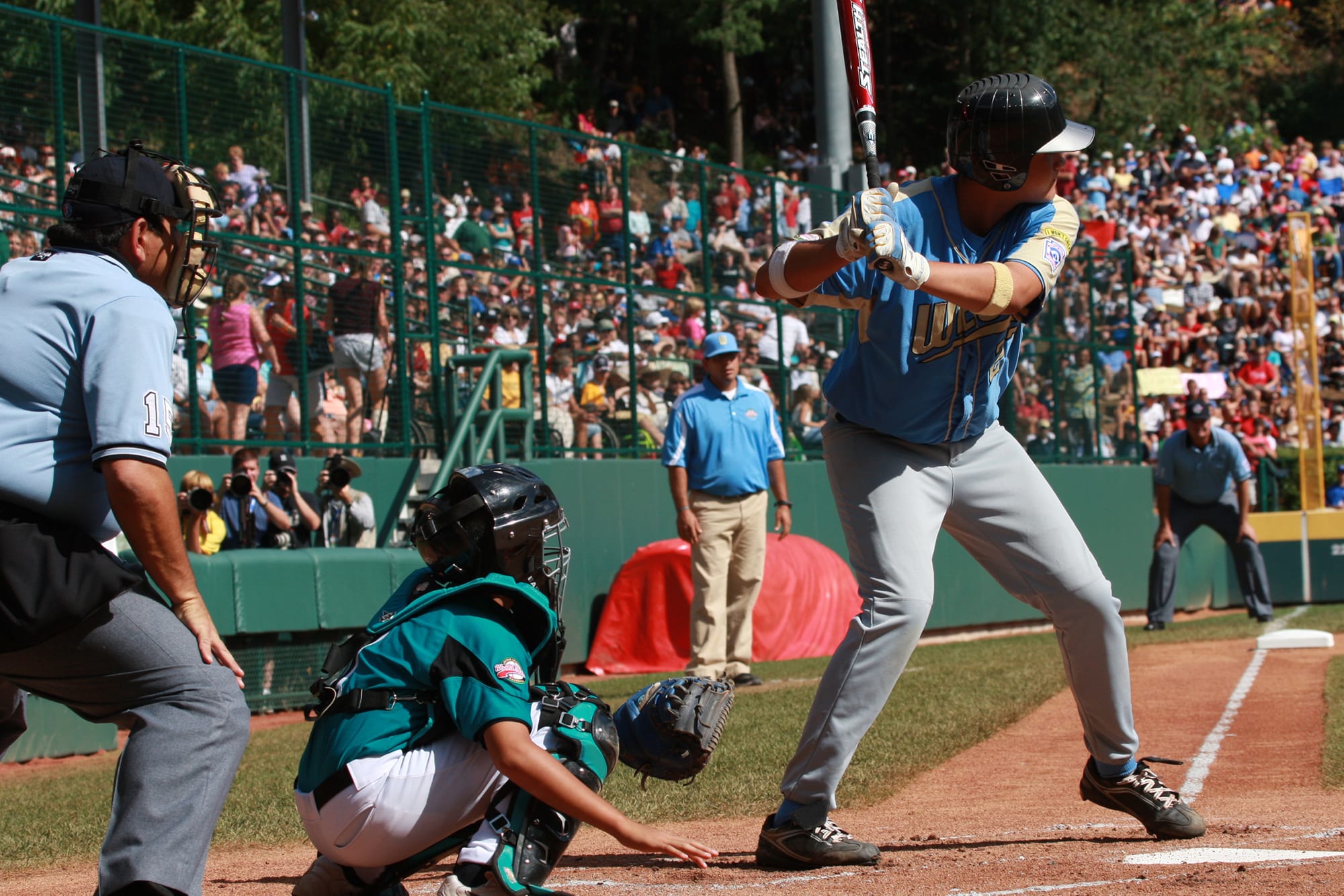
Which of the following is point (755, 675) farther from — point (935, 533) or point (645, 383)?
point (935, 533)

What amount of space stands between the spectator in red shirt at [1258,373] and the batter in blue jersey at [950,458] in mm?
22090

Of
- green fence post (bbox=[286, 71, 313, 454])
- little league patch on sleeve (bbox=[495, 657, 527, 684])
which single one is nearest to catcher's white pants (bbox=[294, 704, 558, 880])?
little league patch on sleeve (bbox=[495, 657, 527, 684])

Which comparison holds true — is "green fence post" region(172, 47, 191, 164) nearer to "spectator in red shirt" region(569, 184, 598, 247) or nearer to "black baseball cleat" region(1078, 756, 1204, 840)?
"spectator in red shirt" region(569, 184, 598, 247)

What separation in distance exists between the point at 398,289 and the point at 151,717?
356 inches

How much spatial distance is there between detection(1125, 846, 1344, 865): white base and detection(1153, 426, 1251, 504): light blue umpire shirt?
8907mm

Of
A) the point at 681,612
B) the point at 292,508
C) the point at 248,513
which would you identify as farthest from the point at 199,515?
the point at 681,612

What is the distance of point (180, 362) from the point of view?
10.3 m

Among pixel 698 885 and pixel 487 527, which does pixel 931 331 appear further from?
pixel 698 885

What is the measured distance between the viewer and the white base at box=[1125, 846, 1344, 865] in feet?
13.2

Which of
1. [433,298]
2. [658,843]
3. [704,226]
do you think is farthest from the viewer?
[704,226]

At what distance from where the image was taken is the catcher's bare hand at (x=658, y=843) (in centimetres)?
307

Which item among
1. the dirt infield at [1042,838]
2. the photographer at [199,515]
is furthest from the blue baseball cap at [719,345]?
the dirt infield at [1042,838]

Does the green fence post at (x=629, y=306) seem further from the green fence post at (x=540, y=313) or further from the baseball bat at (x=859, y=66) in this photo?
the baseball bat at (x=859, y=66)

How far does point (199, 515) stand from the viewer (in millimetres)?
9406
